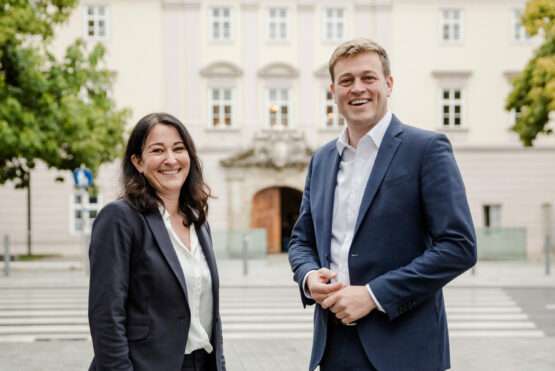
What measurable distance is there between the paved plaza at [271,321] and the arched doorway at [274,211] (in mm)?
7735

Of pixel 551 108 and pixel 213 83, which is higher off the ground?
pixel 213 83

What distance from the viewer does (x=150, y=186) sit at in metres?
3.00

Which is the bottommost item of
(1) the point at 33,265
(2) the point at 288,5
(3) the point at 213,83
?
(1) the point at 33,265

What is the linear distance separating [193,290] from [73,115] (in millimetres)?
14888

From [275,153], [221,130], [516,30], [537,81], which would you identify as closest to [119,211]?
[537,81]

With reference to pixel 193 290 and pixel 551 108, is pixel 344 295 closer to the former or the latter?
pixel 193 290

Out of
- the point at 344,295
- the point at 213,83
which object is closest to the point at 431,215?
the point at 344,295

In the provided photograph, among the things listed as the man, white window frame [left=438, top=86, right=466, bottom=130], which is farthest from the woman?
white window frame [left=438, top=86, right=466, bottom=130]

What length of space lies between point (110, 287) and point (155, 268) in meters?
0.21

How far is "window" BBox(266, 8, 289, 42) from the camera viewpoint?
25156 millimetres

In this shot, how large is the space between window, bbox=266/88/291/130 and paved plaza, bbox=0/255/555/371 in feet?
29.0

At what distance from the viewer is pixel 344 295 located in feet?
8.48

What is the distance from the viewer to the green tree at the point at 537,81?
1700cm

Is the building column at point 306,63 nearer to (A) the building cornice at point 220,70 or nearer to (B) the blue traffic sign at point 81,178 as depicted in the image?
(A) the building cornice at point 220,70
